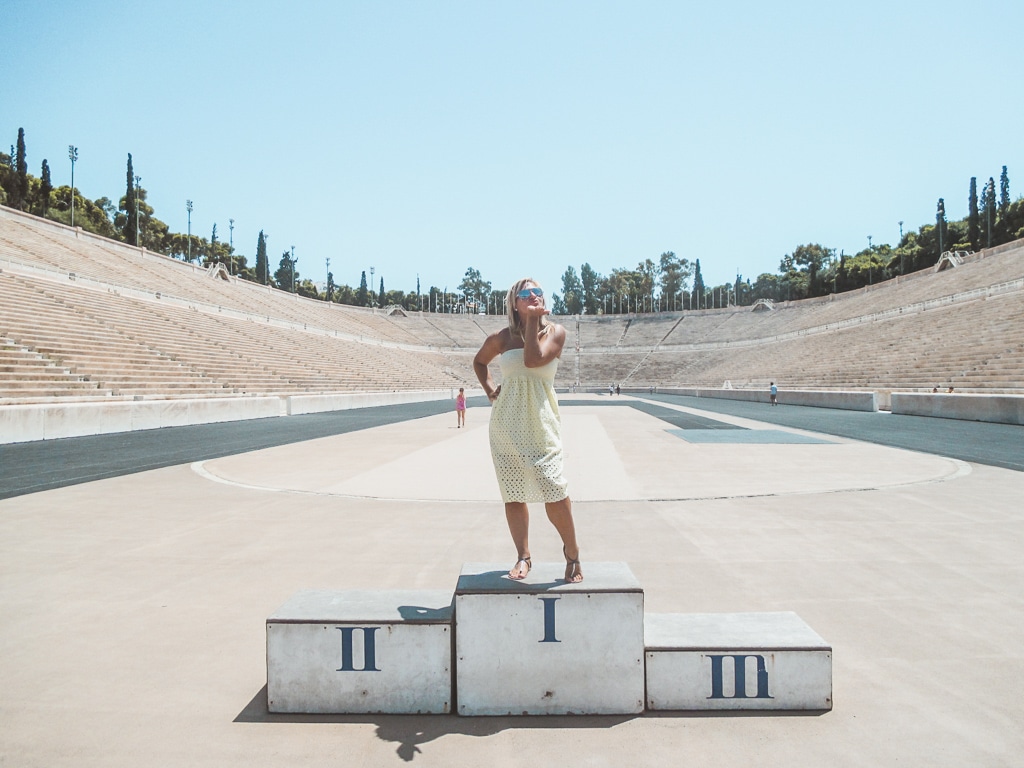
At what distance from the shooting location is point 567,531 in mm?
3346

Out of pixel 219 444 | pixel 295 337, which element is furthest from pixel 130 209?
pixel 219 444

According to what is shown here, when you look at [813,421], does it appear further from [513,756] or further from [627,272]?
[627,272]

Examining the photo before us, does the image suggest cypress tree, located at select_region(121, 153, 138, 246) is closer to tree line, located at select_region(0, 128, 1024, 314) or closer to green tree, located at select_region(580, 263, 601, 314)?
tree line, located at select_region(0, 128, 1024, 314)

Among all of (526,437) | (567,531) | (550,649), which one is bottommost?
(550,649)

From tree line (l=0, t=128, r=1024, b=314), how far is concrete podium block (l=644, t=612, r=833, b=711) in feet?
249

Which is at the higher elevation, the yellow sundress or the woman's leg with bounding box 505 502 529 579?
the yellow sundress

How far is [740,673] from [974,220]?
9253 centimetres

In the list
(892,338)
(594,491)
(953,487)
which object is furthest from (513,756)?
(892,338)

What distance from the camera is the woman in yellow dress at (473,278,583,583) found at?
3.34 m

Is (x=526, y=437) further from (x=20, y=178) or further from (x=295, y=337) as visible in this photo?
(x=20, y=178)

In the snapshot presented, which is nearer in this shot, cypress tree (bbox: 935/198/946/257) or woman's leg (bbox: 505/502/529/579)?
woman's leg (bbox: 505/502/529/579)

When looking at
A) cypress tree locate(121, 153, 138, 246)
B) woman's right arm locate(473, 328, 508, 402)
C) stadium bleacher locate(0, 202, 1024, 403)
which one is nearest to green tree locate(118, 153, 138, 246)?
cypress tree locate(121, 153, 138, 246)

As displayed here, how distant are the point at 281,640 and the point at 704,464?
954cm

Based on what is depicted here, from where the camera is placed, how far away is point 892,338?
45.3m
